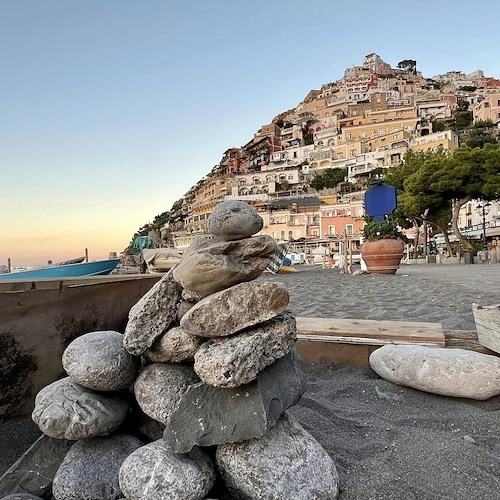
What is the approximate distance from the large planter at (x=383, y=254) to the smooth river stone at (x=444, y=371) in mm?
8329

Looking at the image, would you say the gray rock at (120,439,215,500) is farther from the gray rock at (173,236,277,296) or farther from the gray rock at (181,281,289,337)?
the gray rock at (173,236,277,296)

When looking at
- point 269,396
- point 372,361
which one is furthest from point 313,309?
point 269,396

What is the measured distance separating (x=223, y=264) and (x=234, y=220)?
244mm

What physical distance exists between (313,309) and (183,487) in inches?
161

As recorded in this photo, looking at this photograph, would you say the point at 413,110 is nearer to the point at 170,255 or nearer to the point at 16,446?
the point at 170,255

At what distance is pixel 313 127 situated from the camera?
89500 millimetres

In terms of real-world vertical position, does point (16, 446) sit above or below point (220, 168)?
below

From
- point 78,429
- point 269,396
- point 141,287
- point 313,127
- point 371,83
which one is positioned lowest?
point 78,429

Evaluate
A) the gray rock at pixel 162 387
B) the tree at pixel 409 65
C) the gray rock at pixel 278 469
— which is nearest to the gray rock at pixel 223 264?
the gray rock at pixel 162 387

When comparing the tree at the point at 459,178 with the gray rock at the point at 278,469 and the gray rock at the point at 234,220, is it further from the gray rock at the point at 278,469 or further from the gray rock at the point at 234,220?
the gray rock at the point at 278,469

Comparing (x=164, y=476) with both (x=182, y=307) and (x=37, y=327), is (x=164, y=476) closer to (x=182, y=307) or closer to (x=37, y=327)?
(x=182, y=307)

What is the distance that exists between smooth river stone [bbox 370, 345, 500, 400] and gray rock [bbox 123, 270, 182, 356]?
1.54 meters

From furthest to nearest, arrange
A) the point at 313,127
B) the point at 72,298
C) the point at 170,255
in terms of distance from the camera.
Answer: the point at 313,127
the point at 170,255
the point at 72,298

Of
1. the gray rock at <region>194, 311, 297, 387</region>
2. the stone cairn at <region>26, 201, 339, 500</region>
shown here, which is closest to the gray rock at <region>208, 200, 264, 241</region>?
the stone cairn at <region>26, 201, 339, 500</region>
